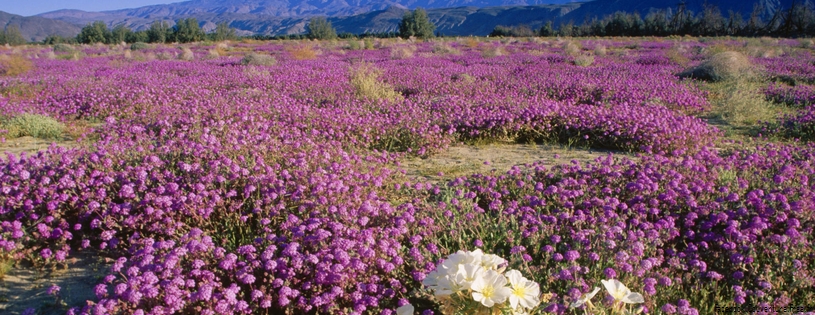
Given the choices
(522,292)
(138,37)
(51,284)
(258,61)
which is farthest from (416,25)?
(522,292)

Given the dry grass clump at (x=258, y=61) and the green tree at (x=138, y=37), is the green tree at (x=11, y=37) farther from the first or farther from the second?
the dry grass clump at (x=258, y=61)

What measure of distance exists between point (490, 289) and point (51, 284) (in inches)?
129

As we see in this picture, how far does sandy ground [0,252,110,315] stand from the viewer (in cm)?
316

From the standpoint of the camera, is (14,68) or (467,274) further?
(14,68)

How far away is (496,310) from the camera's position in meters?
1.79

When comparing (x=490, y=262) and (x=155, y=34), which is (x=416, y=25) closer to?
(x=155, y=34)

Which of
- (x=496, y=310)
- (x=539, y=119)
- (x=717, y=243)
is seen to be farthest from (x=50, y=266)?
(x=539, y=119)

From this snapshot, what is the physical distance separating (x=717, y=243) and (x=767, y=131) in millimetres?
6043

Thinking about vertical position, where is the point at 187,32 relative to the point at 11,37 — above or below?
below

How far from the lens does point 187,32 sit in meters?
62.6

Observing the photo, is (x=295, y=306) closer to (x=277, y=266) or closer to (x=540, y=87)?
(x=277, y=266)

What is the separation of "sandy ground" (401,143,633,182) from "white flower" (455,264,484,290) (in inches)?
155

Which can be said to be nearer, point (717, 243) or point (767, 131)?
point (717, 243)

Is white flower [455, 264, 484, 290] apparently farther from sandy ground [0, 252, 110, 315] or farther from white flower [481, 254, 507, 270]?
sandy ground [0, 252, 110, 315]
